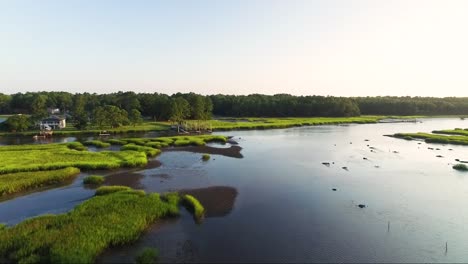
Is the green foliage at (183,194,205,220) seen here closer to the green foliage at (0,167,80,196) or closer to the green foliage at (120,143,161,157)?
the green foliage at (0,167,80,196)

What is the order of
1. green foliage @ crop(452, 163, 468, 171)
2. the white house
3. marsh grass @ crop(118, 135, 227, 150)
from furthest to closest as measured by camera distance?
the white house
marsh grass @ crop(118, 135, 227, 150)
green foliage @ crop(452, 163, 468, 171)

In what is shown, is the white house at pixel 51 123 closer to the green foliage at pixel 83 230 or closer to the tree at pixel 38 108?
the tree at pixel 38 108

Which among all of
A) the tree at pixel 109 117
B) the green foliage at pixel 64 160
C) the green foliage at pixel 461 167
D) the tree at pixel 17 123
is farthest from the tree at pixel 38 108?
the green foliage at pixel 461 167

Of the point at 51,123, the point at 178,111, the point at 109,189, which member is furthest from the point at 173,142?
the point at 51,123

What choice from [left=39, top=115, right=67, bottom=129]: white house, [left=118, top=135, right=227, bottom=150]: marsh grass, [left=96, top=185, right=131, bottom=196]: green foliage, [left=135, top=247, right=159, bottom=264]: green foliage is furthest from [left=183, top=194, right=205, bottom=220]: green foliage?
[left=39, top=115, right=67, bottom=129]: white house

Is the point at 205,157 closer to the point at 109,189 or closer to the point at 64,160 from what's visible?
the point at 64,160
